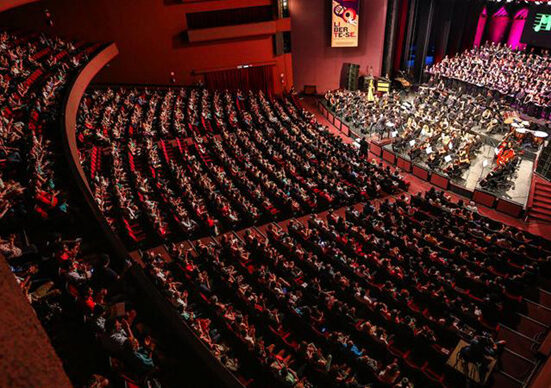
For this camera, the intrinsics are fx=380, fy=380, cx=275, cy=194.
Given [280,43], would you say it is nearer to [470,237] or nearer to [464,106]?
[464,106]

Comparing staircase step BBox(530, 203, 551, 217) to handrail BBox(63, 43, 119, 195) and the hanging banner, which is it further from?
the hanging banner

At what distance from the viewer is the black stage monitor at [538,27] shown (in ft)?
52.4

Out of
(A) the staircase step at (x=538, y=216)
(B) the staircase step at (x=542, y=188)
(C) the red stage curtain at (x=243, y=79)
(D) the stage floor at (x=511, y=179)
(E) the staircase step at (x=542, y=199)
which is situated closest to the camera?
(A) the staircase step at (x=538, y=216)

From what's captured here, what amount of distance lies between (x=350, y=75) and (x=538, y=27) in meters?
8.14

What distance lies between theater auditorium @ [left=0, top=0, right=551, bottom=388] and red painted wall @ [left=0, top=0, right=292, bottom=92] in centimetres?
8

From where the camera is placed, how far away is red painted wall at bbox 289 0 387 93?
18.2 metres

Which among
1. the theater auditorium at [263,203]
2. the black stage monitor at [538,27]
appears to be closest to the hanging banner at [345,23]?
the theater auditorium at [263,203]

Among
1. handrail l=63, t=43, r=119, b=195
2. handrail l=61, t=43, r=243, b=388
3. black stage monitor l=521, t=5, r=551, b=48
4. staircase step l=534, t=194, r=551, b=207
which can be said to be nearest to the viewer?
handrail l=61, t=43, r=243, b=388

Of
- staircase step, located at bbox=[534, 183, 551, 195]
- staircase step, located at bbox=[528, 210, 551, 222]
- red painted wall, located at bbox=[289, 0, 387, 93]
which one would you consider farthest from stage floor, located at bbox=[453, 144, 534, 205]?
red painted wall, located at bbox=[289, 0, 387, 93]

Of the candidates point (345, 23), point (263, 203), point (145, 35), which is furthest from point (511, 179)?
point (145, 35)

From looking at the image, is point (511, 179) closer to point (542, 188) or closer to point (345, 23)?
point (542, 188)

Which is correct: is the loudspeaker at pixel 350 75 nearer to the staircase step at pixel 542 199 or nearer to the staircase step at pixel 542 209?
the staircase step at pixel 542 199

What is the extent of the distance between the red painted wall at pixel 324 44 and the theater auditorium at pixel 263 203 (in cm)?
10

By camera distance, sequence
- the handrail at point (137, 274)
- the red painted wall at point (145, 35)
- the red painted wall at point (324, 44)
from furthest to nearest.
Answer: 1. the red painted wall at point (324, 44)
2. the red painted wall at point (145, 35)
3. the handrail at point (137, 274)
